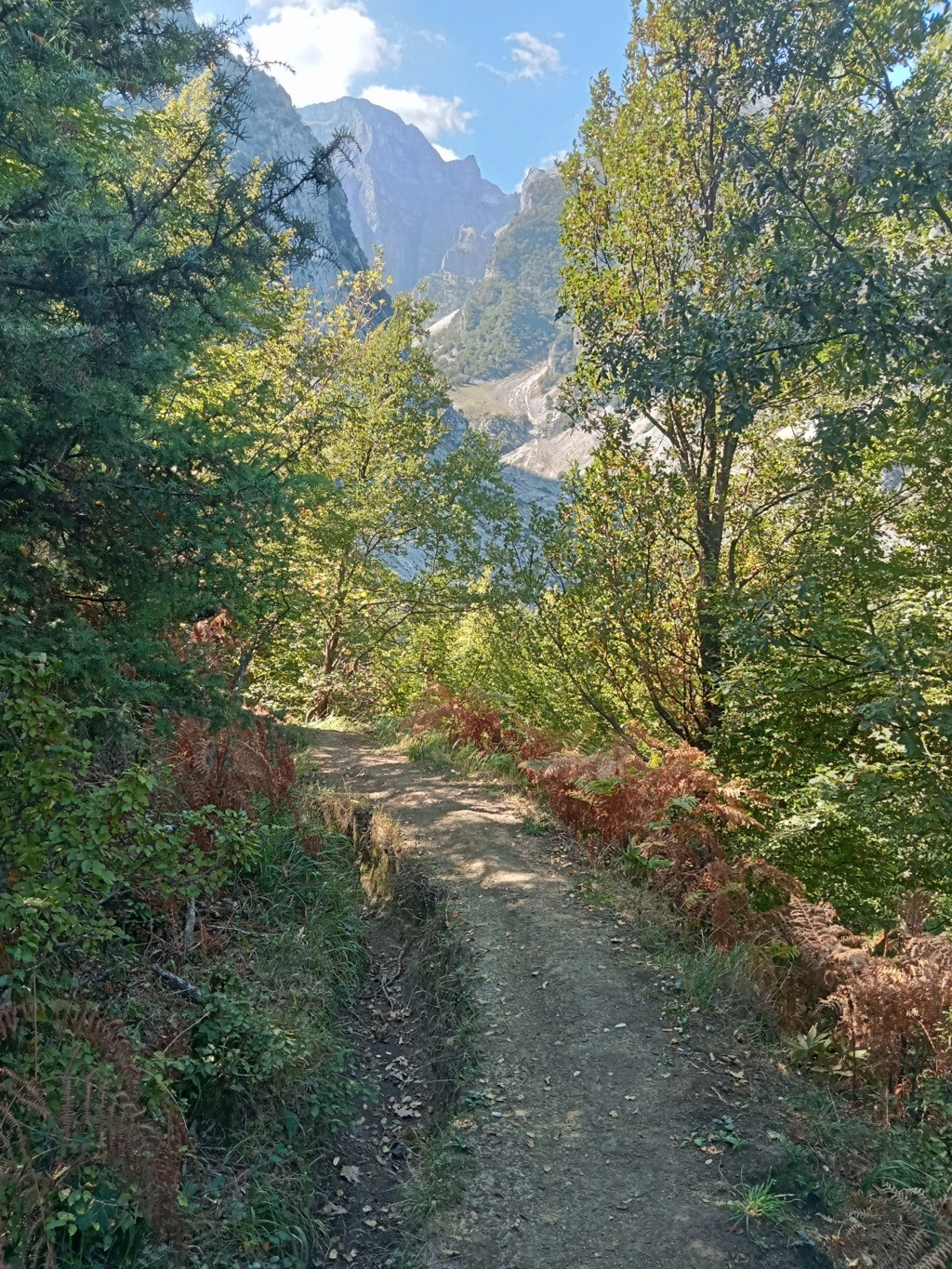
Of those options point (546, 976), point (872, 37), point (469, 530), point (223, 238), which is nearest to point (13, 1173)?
point (546, 976)

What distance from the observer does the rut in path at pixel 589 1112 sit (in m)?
3.60

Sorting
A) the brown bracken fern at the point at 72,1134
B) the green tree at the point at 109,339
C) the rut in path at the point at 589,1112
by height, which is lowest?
the rut in path at the point at 589,1112

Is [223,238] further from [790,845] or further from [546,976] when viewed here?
[790,845]

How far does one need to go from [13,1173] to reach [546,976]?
12.6 feet

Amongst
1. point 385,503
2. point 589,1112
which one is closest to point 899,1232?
point 589,1112

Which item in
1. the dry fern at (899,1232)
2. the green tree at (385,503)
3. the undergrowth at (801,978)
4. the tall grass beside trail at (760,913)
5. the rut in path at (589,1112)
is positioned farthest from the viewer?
the green tree at (385,503)

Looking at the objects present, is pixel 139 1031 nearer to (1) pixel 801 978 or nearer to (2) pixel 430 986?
(2) pixel 430 986

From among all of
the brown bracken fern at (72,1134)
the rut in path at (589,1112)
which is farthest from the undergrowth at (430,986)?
the brown bracken fern at (72,1134)

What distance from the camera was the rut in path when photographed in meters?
3.60

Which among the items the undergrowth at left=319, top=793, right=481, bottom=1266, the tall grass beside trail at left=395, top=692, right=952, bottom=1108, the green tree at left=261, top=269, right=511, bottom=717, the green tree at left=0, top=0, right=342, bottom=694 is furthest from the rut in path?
the green tree at left=261, top=269, right=511, bottom=717

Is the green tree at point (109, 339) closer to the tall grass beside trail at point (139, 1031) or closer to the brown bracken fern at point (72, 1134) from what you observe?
the tall grass beside trail at point (139, 1031)

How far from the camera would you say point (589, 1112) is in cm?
446

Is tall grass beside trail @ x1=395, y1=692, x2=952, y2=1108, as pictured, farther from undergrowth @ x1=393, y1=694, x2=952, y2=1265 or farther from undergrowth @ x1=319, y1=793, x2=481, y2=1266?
undergrowth @ x1=319, y1=793, x2=481, y2=1266

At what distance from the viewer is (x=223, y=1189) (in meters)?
3.75
